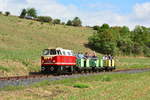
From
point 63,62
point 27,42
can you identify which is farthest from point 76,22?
point 63,62

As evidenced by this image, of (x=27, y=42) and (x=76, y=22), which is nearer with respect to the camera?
(x=27, y=42)

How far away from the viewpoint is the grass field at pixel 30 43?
32.8 meters

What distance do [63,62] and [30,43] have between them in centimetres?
3307

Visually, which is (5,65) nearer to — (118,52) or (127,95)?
(127,95)

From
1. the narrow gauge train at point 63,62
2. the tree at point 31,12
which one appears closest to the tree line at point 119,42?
the narrow gauge train at point 63,62

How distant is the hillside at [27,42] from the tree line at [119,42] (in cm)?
345

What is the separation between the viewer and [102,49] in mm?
73562

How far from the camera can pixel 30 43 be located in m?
62.2

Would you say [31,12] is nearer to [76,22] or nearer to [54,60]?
[76,22]

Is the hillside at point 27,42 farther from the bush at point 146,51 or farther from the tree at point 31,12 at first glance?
the tree at point 31,12

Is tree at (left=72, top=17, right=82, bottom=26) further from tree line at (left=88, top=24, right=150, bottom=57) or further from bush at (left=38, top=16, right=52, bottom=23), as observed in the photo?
tree line at (left=88, top=24, right=150, bottom=57)

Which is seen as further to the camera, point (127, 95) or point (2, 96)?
point (127, 95)

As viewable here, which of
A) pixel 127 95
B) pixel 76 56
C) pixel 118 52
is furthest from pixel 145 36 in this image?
pixel 127 95

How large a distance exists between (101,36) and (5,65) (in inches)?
1866
